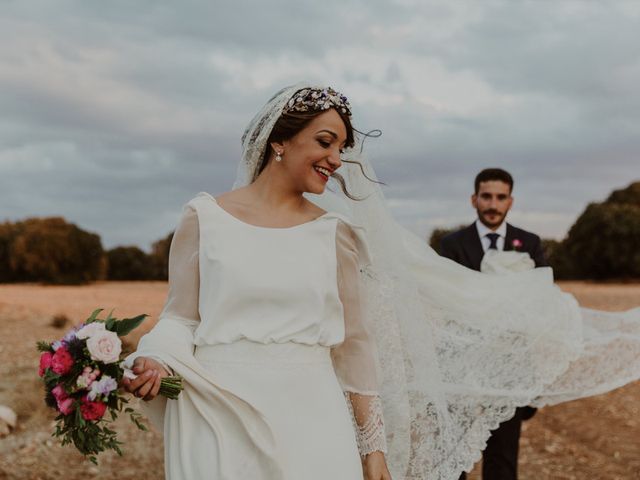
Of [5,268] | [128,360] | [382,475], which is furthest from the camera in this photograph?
[5,268]

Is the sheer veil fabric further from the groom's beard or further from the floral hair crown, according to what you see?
the groom's beard

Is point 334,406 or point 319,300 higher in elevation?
point 319,300

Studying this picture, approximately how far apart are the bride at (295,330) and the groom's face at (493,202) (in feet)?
6.60

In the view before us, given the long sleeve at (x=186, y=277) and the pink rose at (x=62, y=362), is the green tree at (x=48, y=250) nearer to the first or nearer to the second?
the long sleeve at (x=186, y=277)

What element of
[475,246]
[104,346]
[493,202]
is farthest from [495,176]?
[104,346]

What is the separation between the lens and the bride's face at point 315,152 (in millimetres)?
2768

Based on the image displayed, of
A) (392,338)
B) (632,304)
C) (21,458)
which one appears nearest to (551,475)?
(392,338)

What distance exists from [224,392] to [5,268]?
20.3 metres

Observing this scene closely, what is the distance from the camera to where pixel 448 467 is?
3697 mm

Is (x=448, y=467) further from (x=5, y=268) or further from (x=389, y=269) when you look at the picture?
(x=5, y=268)

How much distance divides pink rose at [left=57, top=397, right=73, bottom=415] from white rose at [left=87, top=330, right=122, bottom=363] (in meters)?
0.17

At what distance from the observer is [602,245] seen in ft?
98.3

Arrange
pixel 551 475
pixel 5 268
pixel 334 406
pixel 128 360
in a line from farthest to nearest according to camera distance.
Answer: pixel 5 268 → pixel 551 475 → pixel 334 406 → pixel 128 360

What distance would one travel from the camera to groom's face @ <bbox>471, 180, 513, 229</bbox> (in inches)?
210
